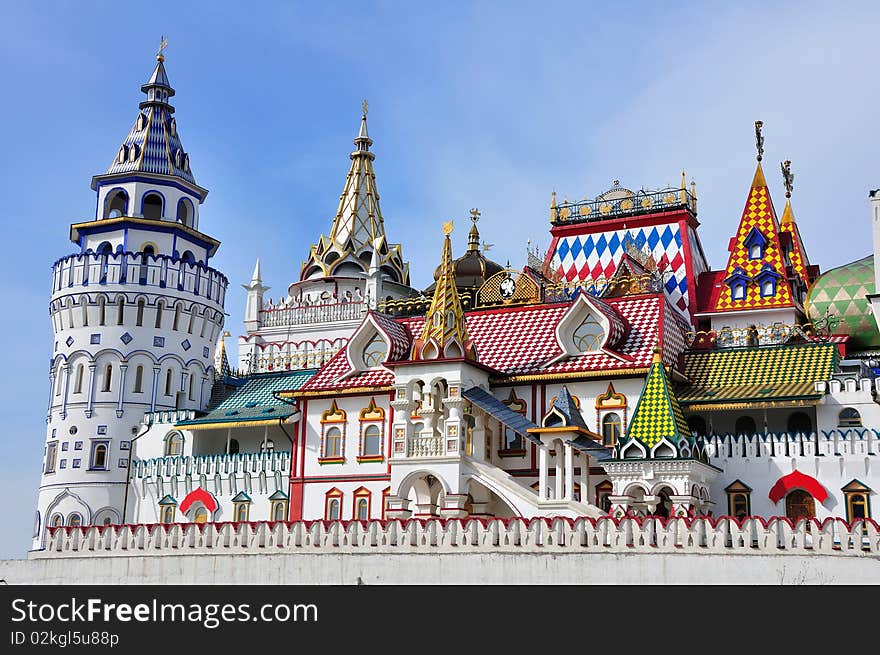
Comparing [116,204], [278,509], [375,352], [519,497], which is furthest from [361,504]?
[116,204]

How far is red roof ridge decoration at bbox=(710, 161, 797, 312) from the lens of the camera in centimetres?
4122

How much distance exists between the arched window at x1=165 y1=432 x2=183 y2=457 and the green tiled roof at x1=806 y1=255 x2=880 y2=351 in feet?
72.0

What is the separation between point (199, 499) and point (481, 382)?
1144cm

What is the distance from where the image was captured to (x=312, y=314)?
5441cm

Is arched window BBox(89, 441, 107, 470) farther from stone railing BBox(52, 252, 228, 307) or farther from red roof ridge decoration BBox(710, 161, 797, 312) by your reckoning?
red roof ridge decoration BBox(710, 161, 797, 312)

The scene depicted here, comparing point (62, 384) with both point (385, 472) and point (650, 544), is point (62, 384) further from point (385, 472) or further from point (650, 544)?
point (650, 544)

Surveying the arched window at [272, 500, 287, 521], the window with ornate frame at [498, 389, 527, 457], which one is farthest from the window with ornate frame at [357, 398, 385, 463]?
the arched window at [272, 500, 287, 521]

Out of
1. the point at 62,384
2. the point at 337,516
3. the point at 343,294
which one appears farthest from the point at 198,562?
the point at 343,294

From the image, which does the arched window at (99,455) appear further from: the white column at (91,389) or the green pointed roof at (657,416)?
the green pointed roof at (657,416)

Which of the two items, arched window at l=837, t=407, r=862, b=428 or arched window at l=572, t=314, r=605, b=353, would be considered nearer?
arched window at l=837, t=407, r=862, b=428

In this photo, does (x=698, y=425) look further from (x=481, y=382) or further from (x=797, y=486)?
(x=481, y=382)

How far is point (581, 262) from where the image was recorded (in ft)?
149
